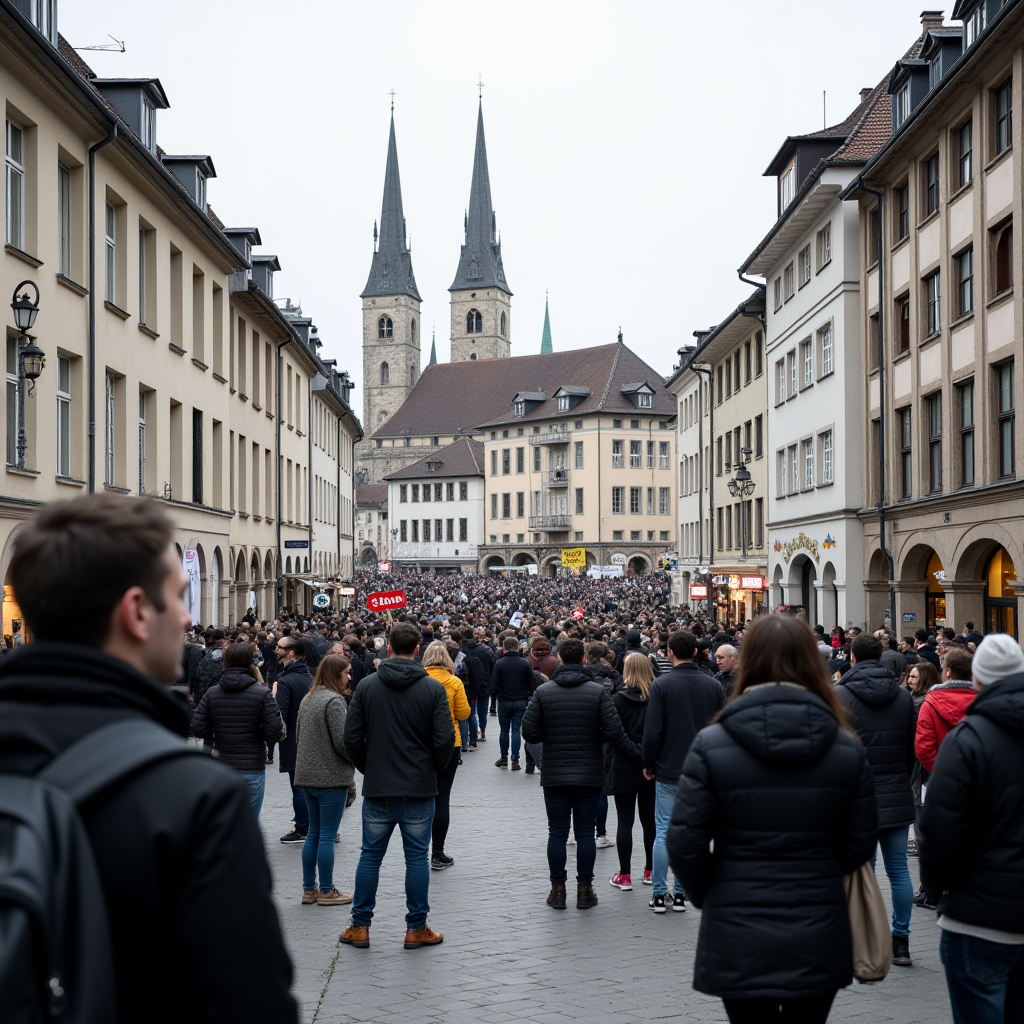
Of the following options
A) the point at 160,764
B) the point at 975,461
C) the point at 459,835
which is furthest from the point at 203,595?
the point at 160,764

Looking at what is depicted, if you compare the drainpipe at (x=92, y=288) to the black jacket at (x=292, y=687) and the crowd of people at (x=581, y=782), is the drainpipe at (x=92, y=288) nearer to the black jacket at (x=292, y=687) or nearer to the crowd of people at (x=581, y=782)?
the black jacket at (x=292, y=687)

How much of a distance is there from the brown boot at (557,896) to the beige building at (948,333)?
46.7 ft

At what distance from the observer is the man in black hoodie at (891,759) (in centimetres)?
754

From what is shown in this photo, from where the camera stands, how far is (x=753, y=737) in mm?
4266

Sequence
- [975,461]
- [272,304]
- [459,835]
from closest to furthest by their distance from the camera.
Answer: [459,835]
[975,461]
[272,304]

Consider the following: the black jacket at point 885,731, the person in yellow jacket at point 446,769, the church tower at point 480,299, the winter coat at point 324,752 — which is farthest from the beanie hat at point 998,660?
the church tower at point 480,299

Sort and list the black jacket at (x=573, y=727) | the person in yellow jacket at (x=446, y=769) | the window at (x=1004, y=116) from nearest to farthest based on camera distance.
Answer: the black jacket at (x=573, y=727)
the person in yellow jacket at (x=446, y=769)
the window at (x=1004, y=116)

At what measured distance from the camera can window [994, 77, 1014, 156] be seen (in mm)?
22094

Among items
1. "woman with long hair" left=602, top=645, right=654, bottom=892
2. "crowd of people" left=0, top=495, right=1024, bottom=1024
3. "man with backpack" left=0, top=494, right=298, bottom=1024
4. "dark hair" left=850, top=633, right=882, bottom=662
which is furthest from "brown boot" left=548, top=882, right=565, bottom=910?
"man with backpack" left=0, top=494, right=298, bottom=1024

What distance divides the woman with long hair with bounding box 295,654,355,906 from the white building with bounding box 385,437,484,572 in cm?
10690

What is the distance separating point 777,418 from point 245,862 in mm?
39640

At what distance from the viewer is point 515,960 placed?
7.55 meters

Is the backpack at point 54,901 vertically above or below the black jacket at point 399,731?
above

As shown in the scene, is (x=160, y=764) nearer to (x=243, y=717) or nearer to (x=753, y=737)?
(x=753, y=737)
